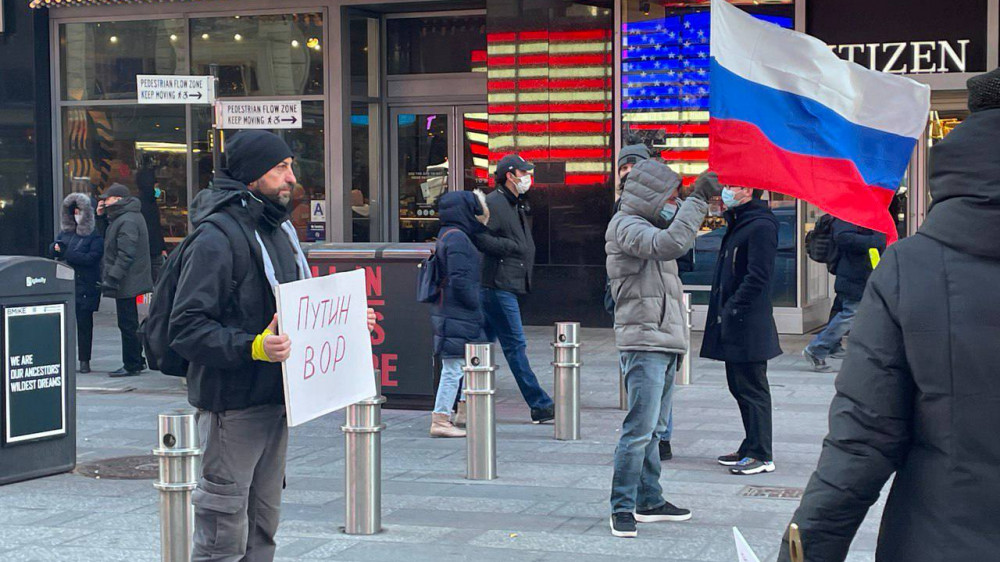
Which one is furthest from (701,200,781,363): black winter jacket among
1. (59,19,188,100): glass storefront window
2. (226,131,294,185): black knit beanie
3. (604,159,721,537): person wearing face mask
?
(59,19,188,100): glass storefront window

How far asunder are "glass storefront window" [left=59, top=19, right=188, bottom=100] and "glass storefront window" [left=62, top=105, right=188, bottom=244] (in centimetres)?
33

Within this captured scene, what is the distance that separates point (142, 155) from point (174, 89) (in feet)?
19.3

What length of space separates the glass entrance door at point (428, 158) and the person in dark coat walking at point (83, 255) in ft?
17.5

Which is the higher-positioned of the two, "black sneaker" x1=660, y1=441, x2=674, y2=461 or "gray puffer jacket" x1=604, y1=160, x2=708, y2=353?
"gray puffer jacket" x1=604, y1=160, x2=708, y2=353

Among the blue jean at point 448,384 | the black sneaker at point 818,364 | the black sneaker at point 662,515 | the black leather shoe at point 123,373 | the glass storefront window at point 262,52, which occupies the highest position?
the glass storefront window at point 262,52

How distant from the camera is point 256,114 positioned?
42.4 feet

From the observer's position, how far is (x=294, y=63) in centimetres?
1745

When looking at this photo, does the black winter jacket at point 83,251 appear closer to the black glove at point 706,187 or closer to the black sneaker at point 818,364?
the black sneaker at point 818,364

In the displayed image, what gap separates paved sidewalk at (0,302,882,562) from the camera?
6.33 m

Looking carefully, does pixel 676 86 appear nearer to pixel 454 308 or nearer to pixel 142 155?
pixel 454 308

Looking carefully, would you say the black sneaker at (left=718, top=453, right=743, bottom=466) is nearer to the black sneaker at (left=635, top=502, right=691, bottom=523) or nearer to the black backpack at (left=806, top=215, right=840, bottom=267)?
the black sneaker at (left=635, top=502, right=691, bottom=523)

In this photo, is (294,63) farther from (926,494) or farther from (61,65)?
(926,494)

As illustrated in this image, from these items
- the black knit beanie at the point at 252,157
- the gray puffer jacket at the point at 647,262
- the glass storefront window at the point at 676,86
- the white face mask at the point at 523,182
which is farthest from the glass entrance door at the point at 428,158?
the black knit beanie at the point at 252,157

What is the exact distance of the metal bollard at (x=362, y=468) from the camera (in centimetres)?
659
